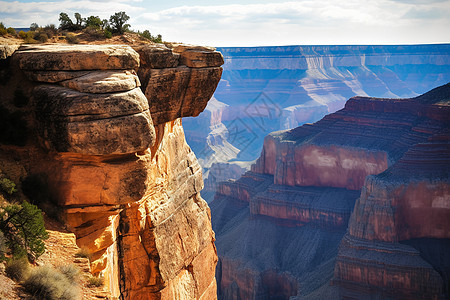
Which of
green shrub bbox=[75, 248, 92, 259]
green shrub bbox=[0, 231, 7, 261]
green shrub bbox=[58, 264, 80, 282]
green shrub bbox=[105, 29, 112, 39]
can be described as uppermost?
green shrub bbox=[105, 29, 112, 39]

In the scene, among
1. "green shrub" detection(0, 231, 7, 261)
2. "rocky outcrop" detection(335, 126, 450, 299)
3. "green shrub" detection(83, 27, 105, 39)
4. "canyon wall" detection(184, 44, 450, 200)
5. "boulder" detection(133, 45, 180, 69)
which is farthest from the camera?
"canyon wall" detection(184, 44, 450, 200)

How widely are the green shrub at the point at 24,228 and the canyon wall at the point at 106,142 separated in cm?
166

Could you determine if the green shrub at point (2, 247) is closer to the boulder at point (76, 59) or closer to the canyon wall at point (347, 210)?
the boulder at point (76, 59)

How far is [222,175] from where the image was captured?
102 m

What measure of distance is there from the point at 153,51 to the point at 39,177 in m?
5.27

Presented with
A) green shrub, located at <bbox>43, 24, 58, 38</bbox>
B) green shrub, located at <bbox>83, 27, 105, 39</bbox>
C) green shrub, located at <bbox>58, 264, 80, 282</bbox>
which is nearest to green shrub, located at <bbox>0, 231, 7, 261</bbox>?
green shrub, located at <bbox>58, 264, 80, 282</bbox>

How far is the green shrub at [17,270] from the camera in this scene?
9.54m

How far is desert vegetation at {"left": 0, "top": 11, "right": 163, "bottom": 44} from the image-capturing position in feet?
53.0

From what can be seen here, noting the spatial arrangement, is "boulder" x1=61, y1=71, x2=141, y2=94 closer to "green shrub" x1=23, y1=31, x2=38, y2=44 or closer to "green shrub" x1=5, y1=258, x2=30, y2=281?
"green shrub" x1=23, y1=31, x2=38, y2=44

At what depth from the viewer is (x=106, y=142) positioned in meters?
12.1

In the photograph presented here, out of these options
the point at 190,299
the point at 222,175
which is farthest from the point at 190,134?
the point at 190,299

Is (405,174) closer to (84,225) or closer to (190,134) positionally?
(84,225)

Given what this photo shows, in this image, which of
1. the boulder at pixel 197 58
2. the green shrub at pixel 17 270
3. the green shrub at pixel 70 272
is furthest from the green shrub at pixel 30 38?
the green shrub at pixel 17 270

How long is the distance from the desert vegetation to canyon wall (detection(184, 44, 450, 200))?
10409 cm
